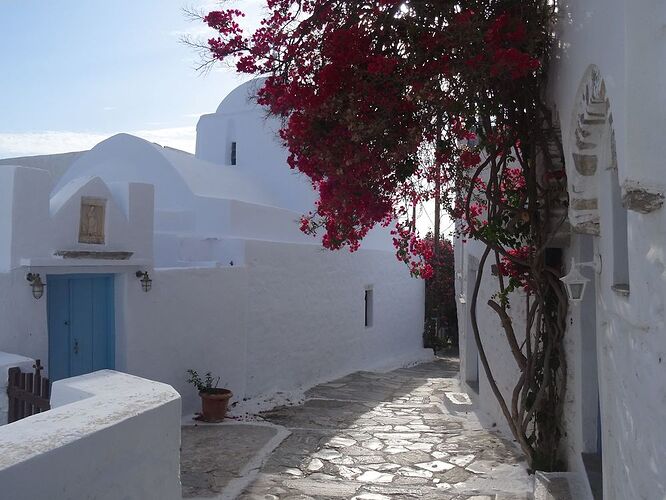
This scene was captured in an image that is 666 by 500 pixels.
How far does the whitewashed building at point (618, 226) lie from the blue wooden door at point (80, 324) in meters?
5.08

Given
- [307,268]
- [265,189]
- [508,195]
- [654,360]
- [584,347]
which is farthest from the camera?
[265,189]

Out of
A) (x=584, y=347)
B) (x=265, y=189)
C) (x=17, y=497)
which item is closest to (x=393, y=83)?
(x=584, y=347)

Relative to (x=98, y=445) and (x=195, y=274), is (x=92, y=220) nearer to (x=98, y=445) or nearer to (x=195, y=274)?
(x=195, y=274)

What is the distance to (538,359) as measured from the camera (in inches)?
226

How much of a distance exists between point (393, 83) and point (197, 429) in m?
5.13

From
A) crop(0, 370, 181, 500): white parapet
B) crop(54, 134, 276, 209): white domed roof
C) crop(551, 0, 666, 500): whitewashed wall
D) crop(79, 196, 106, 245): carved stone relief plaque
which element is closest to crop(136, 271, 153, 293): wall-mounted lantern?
crop(79, 196, 106, 245): carved stone relief plaque

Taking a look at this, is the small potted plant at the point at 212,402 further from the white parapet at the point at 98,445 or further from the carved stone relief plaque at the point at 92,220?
the white parapet at the point at 98,445

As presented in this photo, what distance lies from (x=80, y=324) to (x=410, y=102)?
15.8 feet

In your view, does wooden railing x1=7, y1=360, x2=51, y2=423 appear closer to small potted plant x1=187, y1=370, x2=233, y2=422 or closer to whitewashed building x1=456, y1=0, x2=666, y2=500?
small potted plant x1=187, y1=370, x2=233, y2=422

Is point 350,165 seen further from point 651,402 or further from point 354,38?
point 651,402

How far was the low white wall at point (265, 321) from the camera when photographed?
26.8 feet

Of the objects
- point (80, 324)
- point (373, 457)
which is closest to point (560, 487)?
point (373, 457)

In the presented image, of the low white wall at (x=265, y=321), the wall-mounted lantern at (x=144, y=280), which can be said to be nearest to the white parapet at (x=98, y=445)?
the wall-mounted lantern at (x=144, y=280)

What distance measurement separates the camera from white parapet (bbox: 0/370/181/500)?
274 cm
